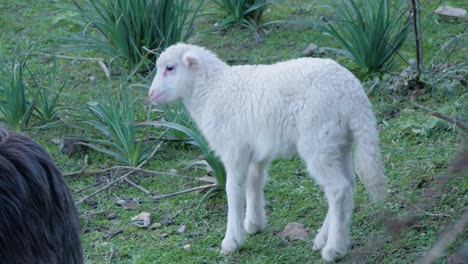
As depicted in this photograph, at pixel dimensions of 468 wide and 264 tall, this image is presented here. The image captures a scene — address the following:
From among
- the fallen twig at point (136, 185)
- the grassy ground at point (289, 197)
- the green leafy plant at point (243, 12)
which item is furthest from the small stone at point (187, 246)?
the green leafy plant at point (243, 12)

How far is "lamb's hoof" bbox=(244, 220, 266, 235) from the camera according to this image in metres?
4.70

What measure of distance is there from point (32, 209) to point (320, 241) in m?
1.95

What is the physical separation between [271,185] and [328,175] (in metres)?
1.25

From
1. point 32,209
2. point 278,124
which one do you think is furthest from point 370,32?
point 32,209

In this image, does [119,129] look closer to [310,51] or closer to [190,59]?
[190,59]

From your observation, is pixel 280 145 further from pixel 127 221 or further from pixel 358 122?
pixel 127 221

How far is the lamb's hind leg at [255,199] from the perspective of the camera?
465cm

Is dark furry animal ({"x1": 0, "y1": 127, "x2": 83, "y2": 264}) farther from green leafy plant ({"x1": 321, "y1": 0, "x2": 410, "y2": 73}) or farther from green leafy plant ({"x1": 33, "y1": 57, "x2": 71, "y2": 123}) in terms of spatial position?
green leafy plant ({"x1": 321, "y1": 0, "x2": 410, "y2": 73})

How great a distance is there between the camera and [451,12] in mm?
7289

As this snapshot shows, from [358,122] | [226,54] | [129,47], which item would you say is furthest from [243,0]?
[358,122]

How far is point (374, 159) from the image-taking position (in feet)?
13.3

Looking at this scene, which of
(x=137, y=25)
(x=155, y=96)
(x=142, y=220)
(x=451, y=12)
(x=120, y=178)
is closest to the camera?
(x=155, y=96)

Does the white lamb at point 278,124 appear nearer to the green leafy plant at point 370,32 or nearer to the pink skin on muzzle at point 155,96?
the pink skin on muzzle at point 155,96

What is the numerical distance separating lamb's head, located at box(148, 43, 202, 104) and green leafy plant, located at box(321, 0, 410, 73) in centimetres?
171
